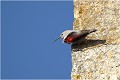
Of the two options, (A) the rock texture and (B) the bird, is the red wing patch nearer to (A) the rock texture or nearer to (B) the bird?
(B) the bird

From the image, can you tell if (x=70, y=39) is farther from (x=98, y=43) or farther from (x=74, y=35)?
(x=98, y=43)

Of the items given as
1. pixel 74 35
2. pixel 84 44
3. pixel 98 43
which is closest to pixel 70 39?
pixel 74 35

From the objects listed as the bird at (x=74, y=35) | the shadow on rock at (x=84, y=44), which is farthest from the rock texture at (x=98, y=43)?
the bird at (x=74, y=35)

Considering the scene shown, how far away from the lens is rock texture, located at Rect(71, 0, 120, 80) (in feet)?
28.8

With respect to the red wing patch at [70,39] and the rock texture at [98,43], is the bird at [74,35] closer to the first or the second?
the red wing patch at [70,39]

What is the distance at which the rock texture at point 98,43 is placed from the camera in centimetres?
878

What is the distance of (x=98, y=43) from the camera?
9.27 m

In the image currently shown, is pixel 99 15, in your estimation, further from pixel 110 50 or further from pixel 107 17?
pixel 110 50

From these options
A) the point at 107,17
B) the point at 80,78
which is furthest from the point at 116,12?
the point at 80,78

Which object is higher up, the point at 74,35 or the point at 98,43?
the point at 74,35

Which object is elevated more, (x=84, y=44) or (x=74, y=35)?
(x=74, y=35)

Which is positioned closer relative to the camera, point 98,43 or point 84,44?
point 98,43

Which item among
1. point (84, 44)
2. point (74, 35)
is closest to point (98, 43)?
point (84, 44)

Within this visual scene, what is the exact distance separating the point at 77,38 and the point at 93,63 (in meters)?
0.69
